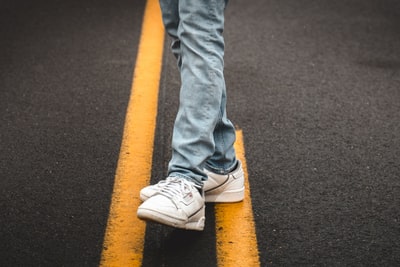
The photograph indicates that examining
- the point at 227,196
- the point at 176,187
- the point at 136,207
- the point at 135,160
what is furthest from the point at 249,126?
the point at 176,187

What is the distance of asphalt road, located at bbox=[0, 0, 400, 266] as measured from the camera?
2.59 meters

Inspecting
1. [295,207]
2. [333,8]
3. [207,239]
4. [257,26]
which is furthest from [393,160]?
[333,8]

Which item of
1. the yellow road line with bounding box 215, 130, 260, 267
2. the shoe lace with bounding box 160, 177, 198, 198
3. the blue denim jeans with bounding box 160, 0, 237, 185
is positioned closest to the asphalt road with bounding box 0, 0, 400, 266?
the yellow road line with bounding box 215, 130, 260, 267

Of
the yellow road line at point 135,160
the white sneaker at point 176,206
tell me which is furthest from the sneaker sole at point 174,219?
the yellow road line at point 135,160

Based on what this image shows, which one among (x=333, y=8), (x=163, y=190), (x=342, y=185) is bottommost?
(x=333, y=8)

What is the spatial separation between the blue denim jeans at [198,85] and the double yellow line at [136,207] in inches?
9.6

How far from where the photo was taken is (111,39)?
4.80 m

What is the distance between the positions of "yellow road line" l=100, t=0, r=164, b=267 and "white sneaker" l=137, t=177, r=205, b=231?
0.50 ft

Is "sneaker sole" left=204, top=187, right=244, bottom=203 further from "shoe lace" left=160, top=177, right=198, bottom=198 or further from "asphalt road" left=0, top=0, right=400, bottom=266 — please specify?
"shoe lace" left=160, top=177, right=198, bottom=198

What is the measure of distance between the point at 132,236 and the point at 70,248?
9.6 inches

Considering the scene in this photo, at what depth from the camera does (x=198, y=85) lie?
2.60m

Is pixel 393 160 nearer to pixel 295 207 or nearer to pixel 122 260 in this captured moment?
pixel 295 207

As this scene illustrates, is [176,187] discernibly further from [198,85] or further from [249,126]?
[249,126]

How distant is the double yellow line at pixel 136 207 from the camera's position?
2.50 m
